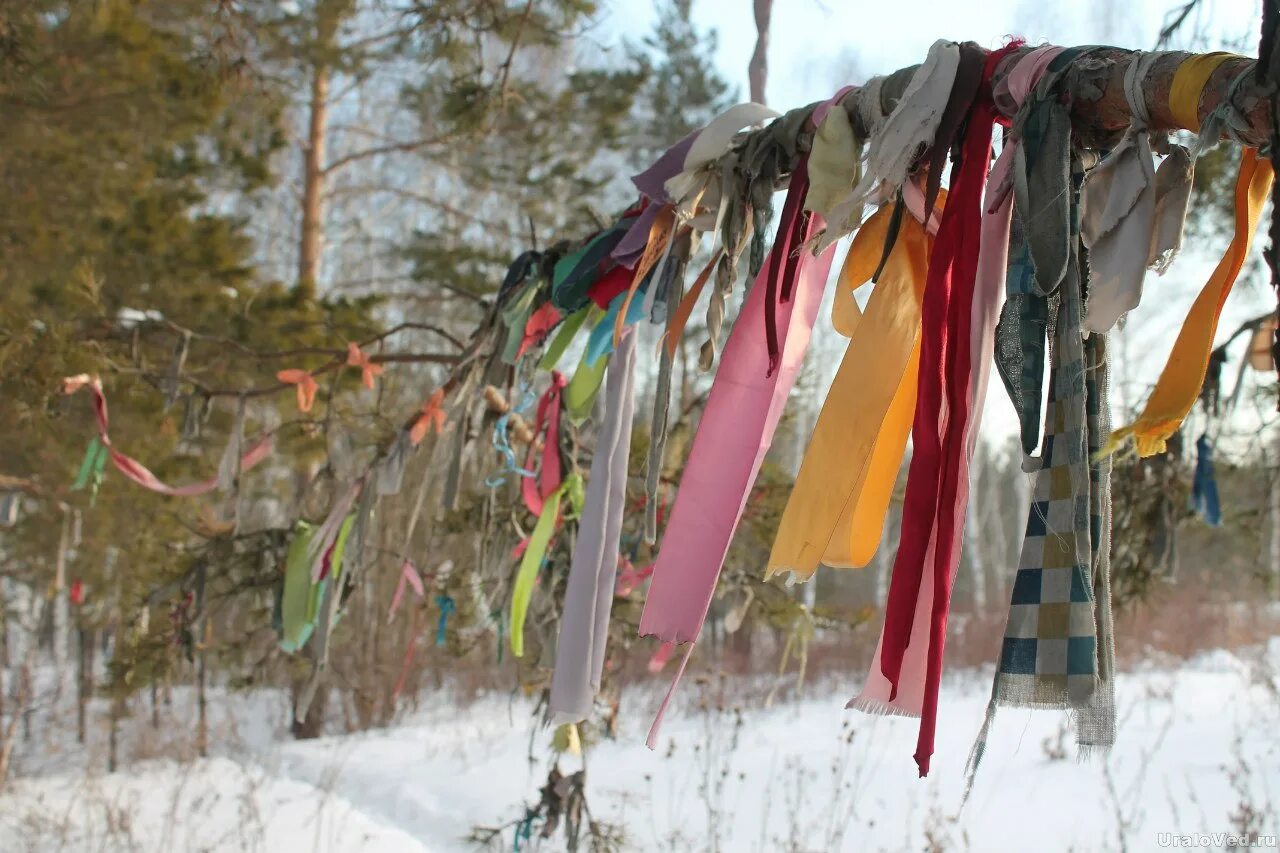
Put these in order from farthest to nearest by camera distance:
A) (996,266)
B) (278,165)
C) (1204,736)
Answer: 1. (278,165)
2. (1204,736)
3. (996,266)

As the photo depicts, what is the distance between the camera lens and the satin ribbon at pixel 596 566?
5.25ft

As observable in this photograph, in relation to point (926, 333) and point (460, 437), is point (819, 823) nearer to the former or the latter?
point (460, 437)

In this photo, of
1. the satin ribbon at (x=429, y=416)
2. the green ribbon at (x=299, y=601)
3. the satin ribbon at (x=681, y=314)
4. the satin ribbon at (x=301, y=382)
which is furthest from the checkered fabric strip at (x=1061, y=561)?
the satin ribbon at (x=301, y=382)

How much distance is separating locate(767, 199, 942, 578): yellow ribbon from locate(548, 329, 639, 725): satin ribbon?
0.53 m

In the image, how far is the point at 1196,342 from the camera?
0.90 metres

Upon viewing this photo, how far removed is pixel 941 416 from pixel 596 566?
2.50ft

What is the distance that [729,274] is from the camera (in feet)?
4.51

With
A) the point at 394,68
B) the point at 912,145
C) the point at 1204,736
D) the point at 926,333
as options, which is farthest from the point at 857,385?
the point at 394,68

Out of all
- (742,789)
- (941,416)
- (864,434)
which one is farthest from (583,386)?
(742,789)

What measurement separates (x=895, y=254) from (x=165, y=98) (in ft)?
20.3

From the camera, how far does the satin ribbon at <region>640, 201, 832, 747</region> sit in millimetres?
1236

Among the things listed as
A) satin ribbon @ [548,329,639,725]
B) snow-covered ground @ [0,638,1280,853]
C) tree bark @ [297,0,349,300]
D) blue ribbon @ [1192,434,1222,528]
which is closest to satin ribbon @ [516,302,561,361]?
satin ribbon @ [548,329,639,725]

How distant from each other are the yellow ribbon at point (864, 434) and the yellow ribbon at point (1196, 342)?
11.1 inches

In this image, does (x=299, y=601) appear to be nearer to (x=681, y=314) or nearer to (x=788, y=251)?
(x=681, y=314)
